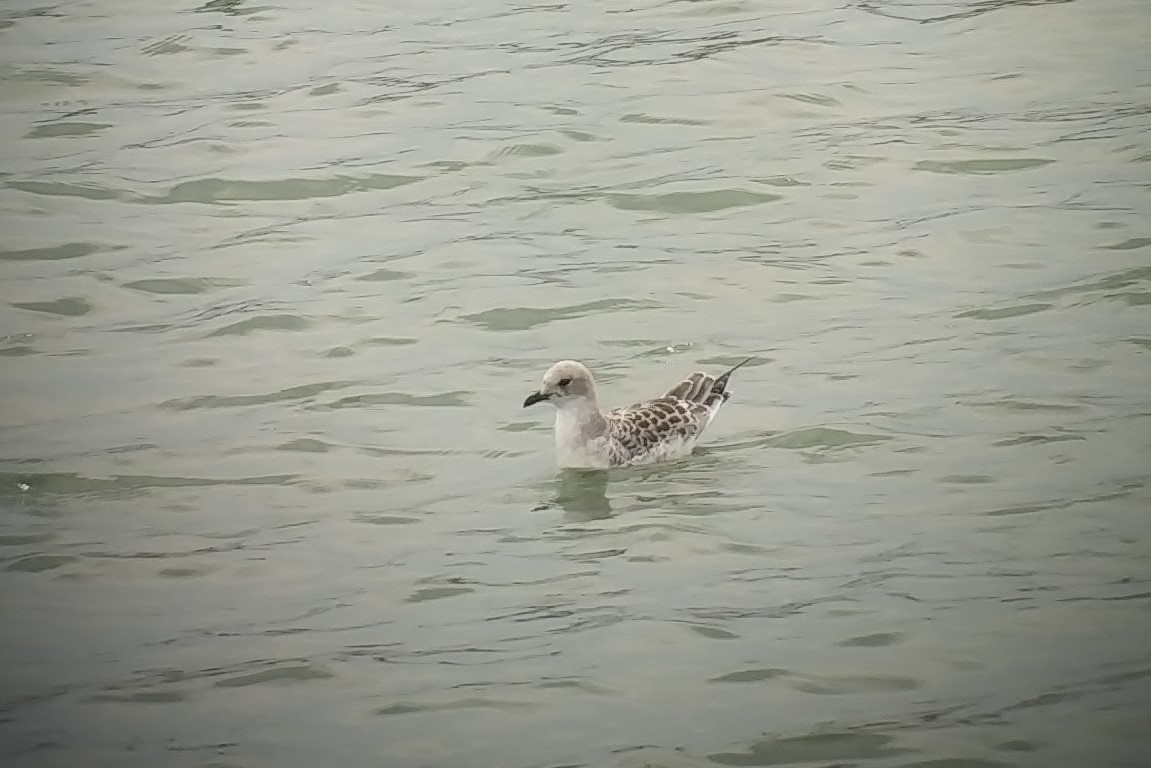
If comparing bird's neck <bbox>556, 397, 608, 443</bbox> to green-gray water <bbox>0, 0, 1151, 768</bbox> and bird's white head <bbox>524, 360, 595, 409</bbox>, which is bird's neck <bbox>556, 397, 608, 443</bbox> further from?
green-gray water <bbox>0, 0, 1151, 768</bbox>

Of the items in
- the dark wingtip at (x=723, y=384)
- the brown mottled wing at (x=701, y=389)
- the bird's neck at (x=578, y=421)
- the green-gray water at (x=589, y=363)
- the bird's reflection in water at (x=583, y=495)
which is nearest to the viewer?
the green-gray water at (x=589, y=363)

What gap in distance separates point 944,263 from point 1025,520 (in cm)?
415

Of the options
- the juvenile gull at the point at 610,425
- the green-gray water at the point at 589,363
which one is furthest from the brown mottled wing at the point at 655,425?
the green-gray water at the point at 589,363

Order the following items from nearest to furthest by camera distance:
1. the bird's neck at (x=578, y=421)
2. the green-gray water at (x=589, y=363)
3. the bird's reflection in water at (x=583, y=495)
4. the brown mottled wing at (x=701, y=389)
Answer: the green-gray water at (x=589, y=363) → the bird's reflection in water at (x=583, y=495) → the bird's neck at (x=578, y=421) → the brown mottled wing at (x=701, y=389)

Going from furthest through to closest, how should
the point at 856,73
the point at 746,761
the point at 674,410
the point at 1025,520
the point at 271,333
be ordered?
the point at 856,73
the point at 271,333
the point at 674,410
the point at 1025,520
the point at 746,761

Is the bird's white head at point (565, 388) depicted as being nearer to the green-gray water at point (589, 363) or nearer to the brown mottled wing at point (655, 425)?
the brown mottled wing at point (655, 425)

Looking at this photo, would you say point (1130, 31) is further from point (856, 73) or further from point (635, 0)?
point (635, 0)

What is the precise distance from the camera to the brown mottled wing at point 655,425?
10.6 m

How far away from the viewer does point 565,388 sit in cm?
1062

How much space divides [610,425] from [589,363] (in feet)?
5.07

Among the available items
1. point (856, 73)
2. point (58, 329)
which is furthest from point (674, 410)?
point (856, 73)

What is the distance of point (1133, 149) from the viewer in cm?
1505

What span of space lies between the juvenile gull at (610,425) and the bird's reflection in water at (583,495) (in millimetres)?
64

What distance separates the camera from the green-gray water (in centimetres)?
804
